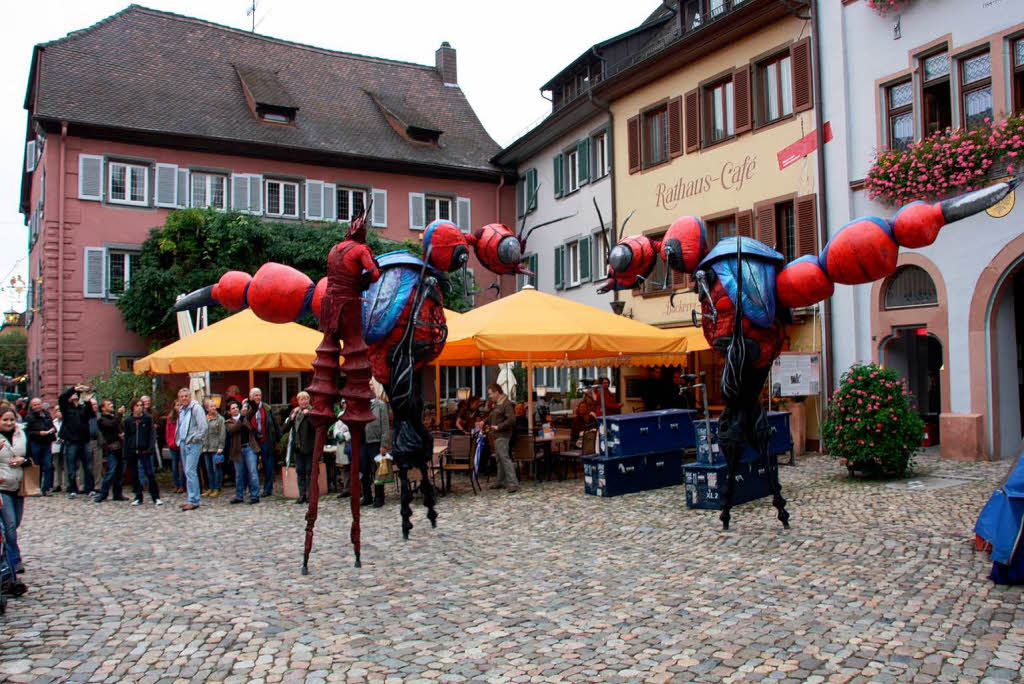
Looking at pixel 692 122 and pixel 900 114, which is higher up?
pixel 692 122

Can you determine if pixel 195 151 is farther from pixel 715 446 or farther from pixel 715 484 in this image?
pixel 715 484

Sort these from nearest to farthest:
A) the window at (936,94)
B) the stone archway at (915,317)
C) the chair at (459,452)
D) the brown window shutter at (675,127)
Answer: the chair at (459,452), the stone archway at (915,317), the window at (936,94), the brown window shutter at (675,127)

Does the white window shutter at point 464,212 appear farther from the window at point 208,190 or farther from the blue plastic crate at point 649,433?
the blue plastic crate at point 649,433

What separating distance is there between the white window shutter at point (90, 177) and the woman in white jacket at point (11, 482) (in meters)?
16.9

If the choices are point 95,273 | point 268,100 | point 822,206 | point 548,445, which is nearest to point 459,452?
point 548,445

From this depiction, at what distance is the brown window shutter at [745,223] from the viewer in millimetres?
16531

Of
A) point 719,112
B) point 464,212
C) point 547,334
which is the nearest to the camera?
point 547,334

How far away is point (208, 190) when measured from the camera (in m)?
23.3

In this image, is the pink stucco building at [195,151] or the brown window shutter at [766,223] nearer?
the brown window shutter at [766,223]

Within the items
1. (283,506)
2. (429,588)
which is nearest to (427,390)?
(283,506)

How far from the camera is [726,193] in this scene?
1716 cm

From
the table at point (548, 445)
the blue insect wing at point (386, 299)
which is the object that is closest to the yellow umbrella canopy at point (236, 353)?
the table at point (548, 445)

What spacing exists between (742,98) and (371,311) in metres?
12.2

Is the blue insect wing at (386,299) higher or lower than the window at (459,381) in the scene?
higher
